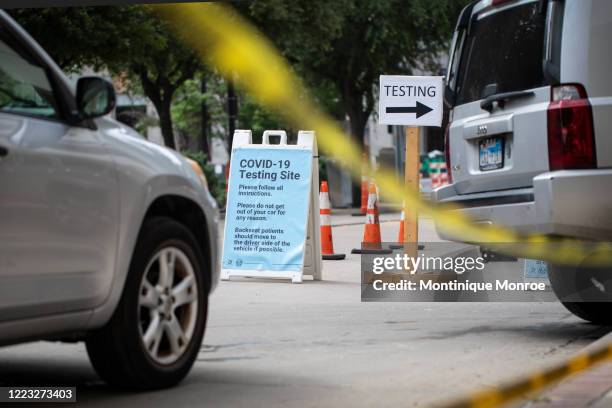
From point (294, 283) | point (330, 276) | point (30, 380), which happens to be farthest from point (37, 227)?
point (330, 276)

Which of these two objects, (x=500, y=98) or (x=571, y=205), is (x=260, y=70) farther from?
(x=571, y=205)

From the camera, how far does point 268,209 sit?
13766 mm

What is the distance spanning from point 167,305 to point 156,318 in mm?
122

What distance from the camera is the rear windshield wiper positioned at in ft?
28.9

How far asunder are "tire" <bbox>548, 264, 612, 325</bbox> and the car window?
4797mm

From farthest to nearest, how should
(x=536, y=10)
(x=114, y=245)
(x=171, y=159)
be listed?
(x=536, y=10)
(x=171, y=159)
(x=114, y=245)

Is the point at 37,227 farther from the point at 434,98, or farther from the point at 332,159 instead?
the point at 332,159

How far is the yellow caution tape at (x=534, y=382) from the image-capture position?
19.9ft

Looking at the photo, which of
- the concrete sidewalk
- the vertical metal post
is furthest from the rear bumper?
the vertical metal post

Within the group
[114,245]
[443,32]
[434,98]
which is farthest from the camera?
[443,32]

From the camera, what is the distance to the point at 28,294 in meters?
5.77

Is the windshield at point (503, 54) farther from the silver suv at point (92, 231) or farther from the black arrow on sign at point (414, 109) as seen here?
the black arrow on sign at point (414, 109)

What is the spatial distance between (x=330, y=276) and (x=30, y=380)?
7601mm

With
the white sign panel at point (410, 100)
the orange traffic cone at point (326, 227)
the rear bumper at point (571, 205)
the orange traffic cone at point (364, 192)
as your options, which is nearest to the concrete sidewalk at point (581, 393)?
the rear bumper at point (571, 205)
